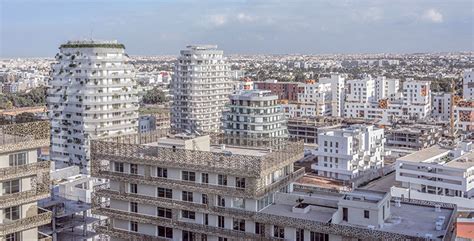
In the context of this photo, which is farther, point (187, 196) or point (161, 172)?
point (161, 172)

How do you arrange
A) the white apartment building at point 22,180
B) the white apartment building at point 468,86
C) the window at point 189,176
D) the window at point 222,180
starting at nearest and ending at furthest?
the white apartment building at point 22,180, the window at point 222,180, the window at point 189,176, the white apartment building at point 468,86

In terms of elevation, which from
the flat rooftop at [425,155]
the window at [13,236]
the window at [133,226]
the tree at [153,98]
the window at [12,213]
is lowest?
the flat rooftop at [425,155]

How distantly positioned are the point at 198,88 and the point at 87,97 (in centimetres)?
1763

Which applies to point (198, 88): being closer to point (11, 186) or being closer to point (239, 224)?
point (239, 224)

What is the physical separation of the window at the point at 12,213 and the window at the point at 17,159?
4.10 feet

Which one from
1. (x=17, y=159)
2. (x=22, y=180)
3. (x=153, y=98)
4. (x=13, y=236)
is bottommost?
(x=13, y=236)

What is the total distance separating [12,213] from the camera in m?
17.2

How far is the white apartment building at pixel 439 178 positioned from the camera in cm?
4097

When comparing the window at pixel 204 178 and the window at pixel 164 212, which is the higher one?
the window at pixel 204 178

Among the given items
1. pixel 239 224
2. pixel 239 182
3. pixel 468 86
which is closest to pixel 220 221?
pixel 239 224

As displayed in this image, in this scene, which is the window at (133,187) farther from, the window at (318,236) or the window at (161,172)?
the window at (318,236)

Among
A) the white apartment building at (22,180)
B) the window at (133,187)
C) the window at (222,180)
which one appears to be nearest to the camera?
the white apartment building at (22,180)

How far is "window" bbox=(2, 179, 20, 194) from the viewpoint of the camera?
16938 mm

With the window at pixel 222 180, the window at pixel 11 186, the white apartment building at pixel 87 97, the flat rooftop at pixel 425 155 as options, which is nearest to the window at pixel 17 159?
the window at pixel 11 186
